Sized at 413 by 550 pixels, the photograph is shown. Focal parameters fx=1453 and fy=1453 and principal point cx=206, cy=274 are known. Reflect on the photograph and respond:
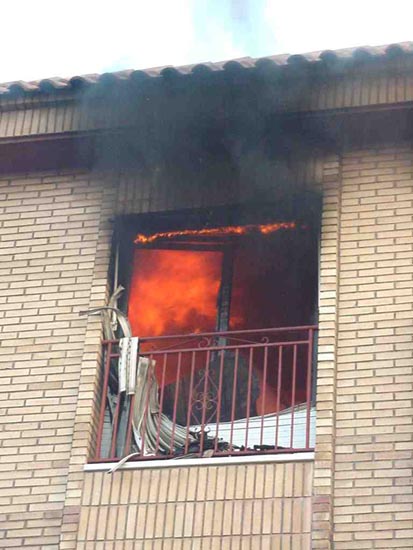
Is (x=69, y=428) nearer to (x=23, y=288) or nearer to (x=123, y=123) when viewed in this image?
(x=23, y=288)

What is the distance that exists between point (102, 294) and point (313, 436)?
2242 mm

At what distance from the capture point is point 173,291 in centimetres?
1342

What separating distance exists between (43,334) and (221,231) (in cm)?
189

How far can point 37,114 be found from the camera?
13.1 meters

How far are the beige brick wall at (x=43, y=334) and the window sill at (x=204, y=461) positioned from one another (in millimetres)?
278

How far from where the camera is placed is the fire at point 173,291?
1316 cm

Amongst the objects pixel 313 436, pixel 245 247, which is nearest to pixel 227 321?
pixel 245 247

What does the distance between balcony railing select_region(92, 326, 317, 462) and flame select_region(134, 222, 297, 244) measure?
92 cm

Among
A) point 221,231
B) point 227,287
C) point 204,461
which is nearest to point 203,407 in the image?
point 204,461

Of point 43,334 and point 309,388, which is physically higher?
point 43,334

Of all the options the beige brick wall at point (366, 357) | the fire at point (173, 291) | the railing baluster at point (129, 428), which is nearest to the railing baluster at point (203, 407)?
the railing baluster at point (129, 428)

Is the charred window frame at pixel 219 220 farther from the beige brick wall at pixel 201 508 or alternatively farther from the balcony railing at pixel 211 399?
the beige brick wall at pixel 201 508

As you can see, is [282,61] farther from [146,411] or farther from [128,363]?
[146,411]

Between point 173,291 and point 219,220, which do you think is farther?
point 173,291
